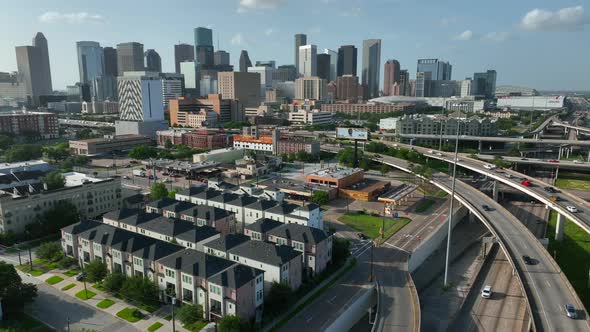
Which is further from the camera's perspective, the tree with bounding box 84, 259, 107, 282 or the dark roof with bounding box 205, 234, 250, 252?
the dark roof with bounding box 205, 234, 250, 252

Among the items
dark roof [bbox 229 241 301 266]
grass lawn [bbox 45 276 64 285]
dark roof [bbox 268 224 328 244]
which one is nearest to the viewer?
dark roof [bbox 229 241 301 266]

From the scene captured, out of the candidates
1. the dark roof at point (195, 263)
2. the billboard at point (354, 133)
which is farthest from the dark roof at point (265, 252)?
the billboard at point (354, 133)

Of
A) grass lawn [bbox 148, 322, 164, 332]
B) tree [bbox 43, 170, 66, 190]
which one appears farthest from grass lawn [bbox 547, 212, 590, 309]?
tree [bbox 43, 170, 66, 190]

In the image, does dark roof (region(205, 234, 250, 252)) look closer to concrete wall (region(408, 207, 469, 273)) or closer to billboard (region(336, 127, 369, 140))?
concrete wall (region(408, 207, 469, 273))

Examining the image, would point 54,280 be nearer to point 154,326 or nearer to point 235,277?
point 154,326

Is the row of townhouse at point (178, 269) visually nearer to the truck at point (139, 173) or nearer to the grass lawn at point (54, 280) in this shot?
the grass lawn at point (54, 280)

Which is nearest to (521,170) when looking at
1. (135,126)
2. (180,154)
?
(180,154)
